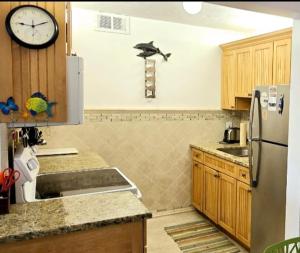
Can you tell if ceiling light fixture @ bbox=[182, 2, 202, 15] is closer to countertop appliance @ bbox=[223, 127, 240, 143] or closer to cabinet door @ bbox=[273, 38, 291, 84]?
cabinet door @ bbox=[273, 38, 291, 84]

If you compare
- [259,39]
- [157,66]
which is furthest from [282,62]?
[157,66]

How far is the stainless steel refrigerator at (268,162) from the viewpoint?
2.42m

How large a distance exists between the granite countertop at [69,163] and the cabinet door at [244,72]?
190 cm

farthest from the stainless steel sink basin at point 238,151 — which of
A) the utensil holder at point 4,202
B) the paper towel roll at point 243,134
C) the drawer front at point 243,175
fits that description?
the utensil holder at point 4,202

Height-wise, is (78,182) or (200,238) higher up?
(78,182)

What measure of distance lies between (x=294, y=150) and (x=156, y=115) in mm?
2155

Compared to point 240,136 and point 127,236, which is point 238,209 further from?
point 127,236

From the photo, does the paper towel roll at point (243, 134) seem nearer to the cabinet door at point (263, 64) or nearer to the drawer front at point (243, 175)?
the cabinet door at point (263, 64)

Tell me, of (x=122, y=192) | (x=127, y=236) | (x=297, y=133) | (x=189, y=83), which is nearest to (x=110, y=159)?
(x=189, y=83)

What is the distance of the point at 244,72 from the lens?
3477 millimetres

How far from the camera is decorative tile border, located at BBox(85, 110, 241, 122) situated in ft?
11.3

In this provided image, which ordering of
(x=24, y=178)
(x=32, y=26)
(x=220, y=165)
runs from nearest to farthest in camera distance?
1. (x=32, y=26)
2. (x=24, y=178)
3. (x=220, y=165)

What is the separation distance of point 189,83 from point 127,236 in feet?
8.84

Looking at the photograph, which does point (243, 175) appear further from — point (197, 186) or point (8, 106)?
point (8, 106)
